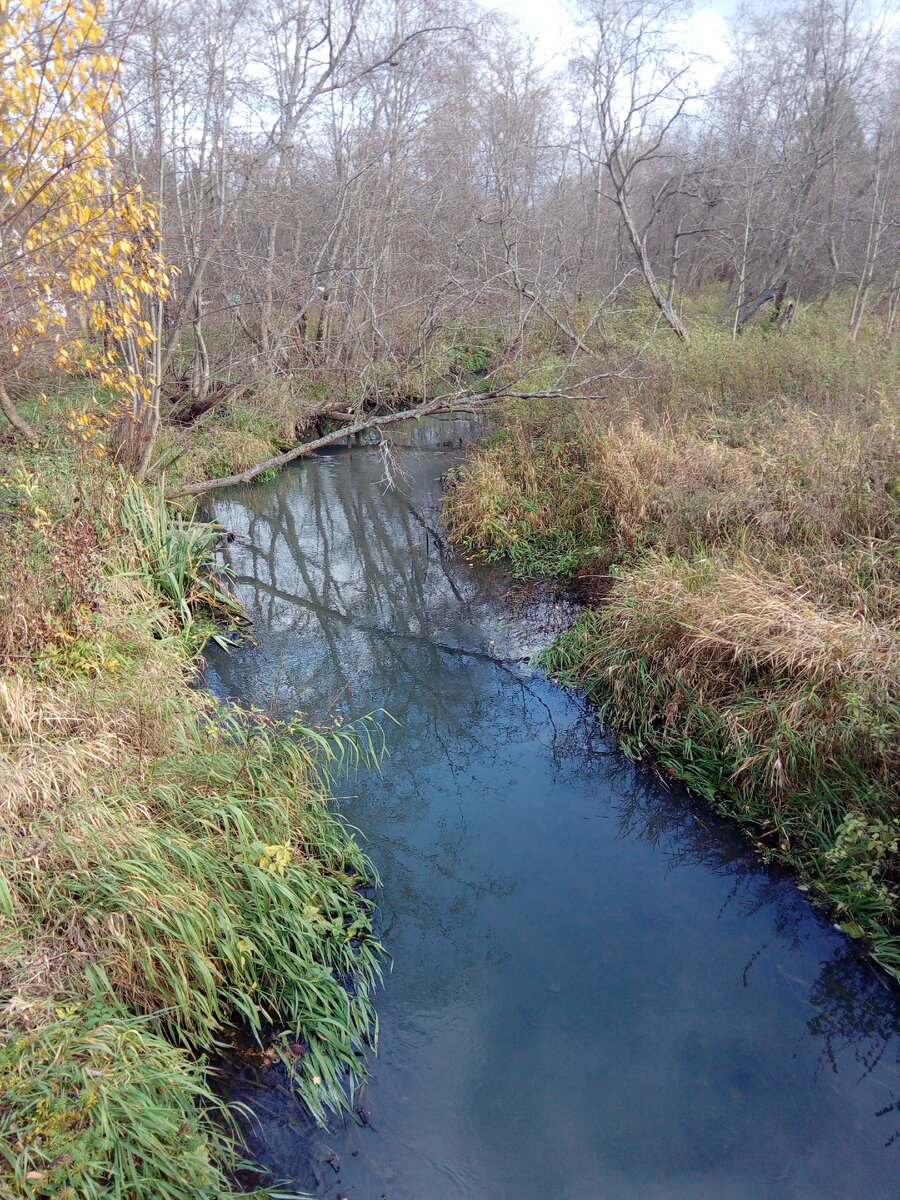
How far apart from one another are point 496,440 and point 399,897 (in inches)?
324

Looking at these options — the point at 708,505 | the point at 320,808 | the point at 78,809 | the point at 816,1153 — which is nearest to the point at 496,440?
the point at 708,505

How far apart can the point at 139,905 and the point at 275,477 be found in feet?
31.6

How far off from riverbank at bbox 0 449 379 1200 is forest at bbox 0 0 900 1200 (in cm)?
2

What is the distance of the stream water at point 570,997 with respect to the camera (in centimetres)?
284

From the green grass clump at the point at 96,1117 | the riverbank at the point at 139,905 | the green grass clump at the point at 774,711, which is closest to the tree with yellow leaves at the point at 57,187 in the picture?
the riverbank at the point at 139,905

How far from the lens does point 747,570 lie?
560cm

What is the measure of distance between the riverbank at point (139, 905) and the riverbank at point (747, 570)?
2241mm

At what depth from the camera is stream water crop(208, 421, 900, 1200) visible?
2.84 metres

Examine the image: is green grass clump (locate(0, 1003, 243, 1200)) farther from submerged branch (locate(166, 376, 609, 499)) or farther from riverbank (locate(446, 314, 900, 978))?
submerged branch (locate(166, 376, 609, 499))

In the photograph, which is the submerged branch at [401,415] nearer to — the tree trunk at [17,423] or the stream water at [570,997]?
the tree trunk at [17,423]

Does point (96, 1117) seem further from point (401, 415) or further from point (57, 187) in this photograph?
point (401, 415)

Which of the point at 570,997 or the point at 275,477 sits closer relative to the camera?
the point at 570,997

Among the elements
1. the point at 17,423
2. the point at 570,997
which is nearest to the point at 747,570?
the point at 570,997

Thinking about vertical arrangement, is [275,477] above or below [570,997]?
above
